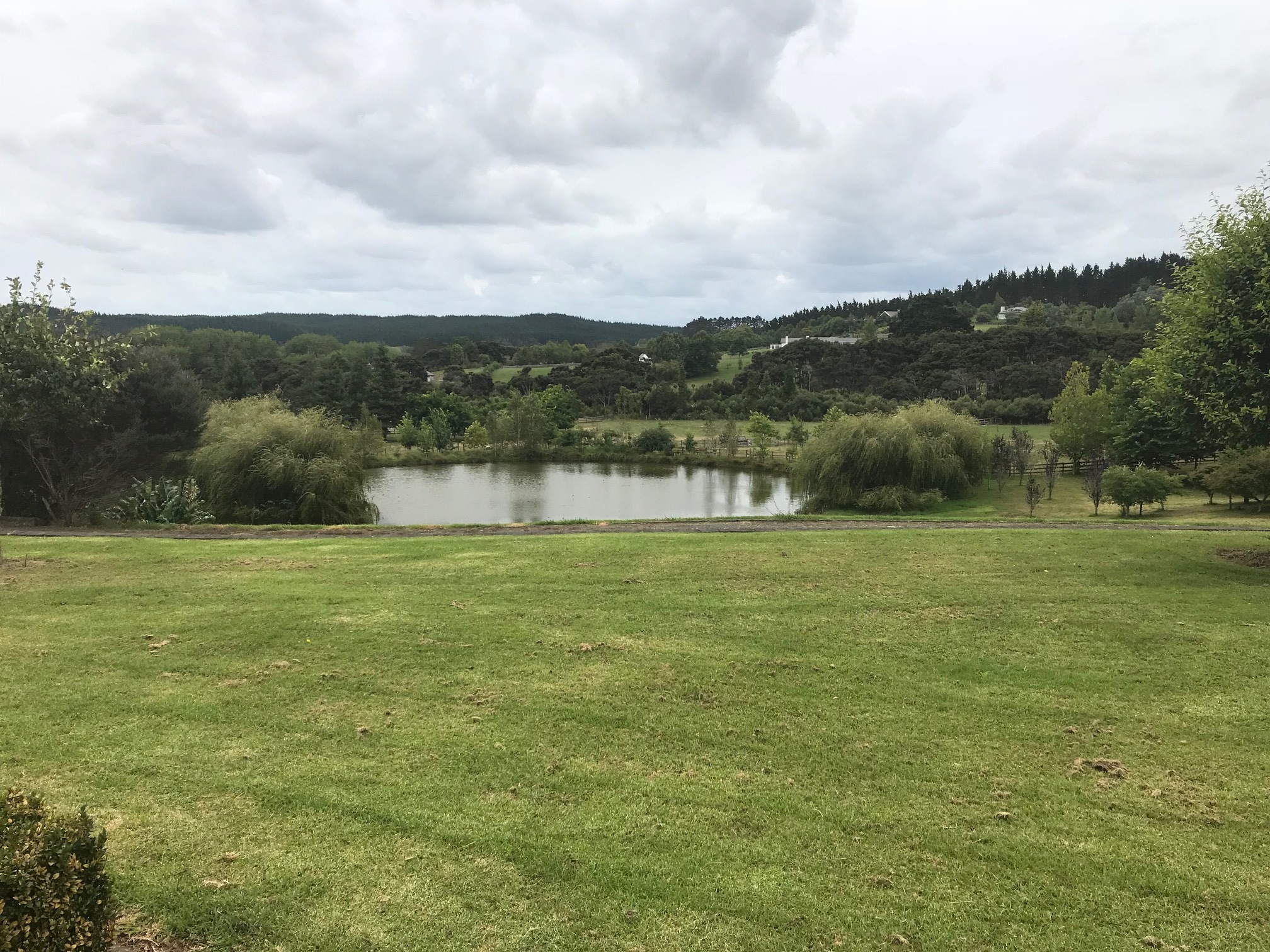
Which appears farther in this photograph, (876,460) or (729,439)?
(729,439)

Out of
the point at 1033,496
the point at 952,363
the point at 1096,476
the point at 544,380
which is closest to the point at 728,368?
the point at 544,380

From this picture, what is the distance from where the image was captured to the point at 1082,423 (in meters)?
40.5

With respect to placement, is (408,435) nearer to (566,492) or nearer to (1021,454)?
(566,492)

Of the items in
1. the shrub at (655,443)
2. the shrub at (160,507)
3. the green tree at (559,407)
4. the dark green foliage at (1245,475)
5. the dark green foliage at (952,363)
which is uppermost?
the dark green foliage at (952,363)

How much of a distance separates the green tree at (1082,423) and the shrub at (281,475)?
36.9 m

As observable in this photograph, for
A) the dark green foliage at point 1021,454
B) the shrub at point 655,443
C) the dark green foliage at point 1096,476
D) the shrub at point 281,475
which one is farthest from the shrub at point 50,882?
the shrub at point 655,443

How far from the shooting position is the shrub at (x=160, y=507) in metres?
21.0

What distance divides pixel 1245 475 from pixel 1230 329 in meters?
18.0

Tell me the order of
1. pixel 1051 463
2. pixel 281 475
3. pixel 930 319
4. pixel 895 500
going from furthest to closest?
pixel 930 319 < pixel 1051 463 < pixel 895 500 < pixel 281 475

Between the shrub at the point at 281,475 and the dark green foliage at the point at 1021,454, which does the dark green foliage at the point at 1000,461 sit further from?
the shrub at the point at 281,475

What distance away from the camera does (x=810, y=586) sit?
11.4m

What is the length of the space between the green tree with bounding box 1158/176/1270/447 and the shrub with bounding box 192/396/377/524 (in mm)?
24421

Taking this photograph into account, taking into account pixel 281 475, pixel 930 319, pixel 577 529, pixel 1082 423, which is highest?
pixel 930 319

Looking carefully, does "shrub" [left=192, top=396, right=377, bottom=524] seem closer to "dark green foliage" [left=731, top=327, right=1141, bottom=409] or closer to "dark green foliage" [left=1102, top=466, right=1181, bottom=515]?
"dark green foliage" [left=1102, top=466, right=1181, bottom=515]
